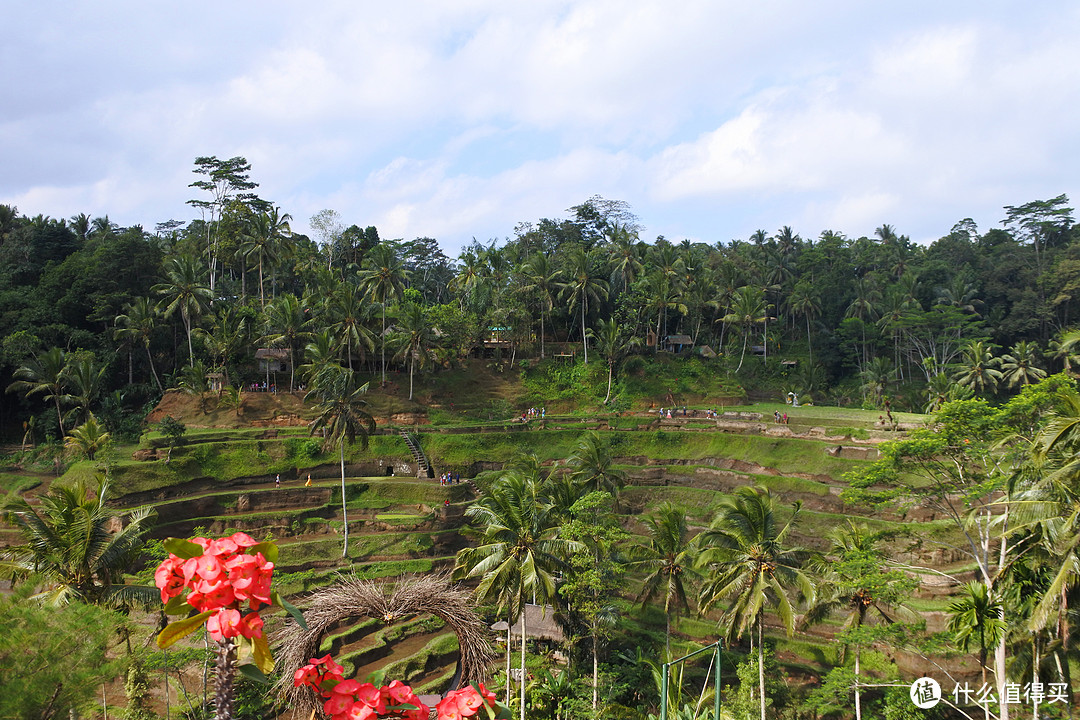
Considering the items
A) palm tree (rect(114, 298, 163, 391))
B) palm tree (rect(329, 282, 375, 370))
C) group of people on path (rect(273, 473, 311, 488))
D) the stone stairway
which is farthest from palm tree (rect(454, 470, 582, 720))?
palm tree (rect(114, 298, 163, 391))

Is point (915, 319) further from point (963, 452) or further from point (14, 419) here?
point (14, 419)

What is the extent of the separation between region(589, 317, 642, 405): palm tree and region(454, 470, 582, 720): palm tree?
29027 mm

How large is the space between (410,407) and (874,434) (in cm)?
2949

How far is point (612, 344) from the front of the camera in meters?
49.1

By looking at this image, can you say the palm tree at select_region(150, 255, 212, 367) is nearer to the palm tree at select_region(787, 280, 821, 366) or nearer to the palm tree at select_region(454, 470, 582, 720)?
the palm tree at select_region(454, 470, 582, 720)

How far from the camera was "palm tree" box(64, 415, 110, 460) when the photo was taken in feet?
107

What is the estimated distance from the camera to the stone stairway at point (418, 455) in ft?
127

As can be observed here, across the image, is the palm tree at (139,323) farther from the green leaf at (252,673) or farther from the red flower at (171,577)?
the green leaf at (252,673)

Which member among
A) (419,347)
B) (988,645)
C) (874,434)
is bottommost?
(988,645)

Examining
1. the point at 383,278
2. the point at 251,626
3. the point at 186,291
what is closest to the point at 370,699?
the point at 251,626

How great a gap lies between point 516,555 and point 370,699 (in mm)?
15489

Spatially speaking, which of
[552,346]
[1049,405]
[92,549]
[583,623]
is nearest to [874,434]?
[1049,405]

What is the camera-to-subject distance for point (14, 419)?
133 feet

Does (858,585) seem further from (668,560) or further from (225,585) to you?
(225,585)
